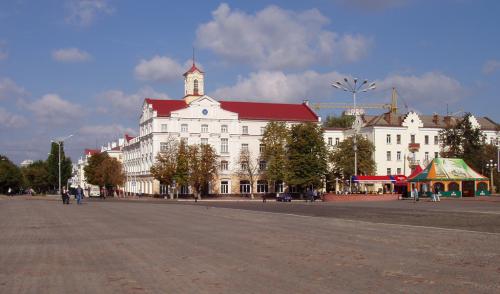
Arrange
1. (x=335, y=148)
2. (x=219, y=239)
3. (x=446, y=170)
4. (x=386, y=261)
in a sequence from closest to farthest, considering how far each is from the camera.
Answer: (x=386, y=261), (x=219, y=239), (x=446, y=170), (x=335, y=148)

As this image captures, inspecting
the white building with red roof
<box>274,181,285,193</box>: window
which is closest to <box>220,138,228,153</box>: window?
the white building with red roof

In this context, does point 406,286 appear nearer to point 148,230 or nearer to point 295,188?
point 148,230

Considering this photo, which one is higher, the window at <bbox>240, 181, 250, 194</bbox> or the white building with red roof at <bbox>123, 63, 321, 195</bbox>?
the white building with red roof at <bbox>123, 63, 321, 195</bbox>

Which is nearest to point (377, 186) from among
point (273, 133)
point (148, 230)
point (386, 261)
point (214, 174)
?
point (273, 133)

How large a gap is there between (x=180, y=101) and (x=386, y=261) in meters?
90.8

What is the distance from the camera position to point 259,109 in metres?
104

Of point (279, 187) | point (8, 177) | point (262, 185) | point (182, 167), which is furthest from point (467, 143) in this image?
point (8, 177)

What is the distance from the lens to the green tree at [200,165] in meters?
85.0

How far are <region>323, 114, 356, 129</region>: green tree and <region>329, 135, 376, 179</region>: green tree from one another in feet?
125

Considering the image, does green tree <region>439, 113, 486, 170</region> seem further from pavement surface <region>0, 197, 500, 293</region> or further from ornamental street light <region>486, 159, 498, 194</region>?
pavement surface <region>0, 197, 500, 293</region>

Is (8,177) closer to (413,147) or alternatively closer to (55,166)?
(55,166)

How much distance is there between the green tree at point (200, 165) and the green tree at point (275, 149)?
28.0 feet

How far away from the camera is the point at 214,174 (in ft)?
303

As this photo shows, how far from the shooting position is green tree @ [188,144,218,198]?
279 feet
